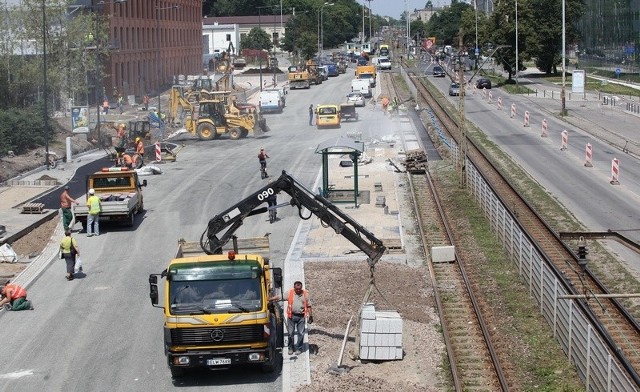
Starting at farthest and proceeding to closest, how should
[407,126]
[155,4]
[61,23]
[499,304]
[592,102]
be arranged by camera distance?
1. [155,4]
2. [592,102]
3. [61,23]
4. [407,126]
5. [499,304]

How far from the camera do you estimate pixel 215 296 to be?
59.7 ft

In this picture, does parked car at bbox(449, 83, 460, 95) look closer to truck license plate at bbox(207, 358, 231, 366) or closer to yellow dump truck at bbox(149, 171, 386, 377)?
yellow dump truck at bbox(149, 171, 386, 377)

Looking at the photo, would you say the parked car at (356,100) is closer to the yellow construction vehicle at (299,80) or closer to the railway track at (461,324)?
the yellow construction vehicle at (299,80)

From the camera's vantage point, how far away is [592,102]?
86250mm

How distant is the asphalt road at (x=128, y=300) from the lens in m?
19.1

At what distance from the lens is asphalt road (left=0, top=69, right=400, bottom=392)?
19094 millimetres

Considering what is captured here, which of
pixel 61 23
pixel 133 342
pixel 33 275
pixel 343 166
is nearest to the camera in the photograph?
pixel 133 342

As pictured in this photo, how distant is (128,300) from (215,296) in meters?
7.56

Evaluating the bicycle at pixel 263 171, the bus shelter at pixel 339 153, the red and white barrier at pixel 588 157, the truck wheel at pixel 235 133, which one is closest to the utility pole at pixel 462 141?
the bus shelter at pixel 339 153

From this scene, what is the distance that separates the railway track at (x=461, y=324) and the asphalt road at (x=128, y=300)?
342 cm

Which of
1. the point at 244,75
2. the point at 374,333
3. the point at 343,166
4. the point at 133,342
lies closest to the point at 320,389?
the point at 374,333

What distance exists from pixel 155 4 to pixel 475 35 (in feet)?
127

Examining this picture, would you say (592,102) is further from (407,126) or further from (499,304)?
(499,304)

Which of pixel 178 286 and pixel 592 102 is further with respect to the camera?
pixel 592 102
